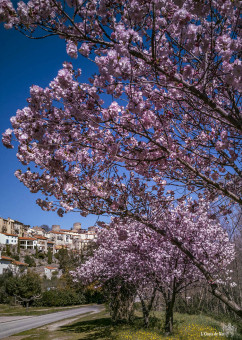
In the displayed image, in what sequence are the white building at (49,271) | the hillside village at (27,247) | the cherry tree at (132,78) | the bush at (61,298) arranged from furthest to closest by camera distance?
the white building at (49,271), the hillside village at (27,247), the bush at (61,298), the cherry tree at (132,78)

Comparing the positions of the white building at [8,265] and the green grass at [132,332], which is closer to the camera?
the green grass at [132,332]

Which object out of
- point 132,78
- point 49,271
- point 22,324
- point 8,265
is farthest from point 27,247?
point 132,78

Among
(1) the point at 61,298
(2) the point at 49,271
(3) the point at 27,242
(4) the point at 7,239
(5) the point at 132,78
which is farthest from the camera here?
(3) the point at 27,242

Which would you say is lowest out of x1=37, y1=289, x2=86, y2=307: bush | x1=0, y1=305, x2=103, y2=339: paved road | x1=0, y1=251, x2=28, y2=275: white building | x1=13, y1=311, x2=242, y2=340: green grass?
x1=37, y1=289, x2=86, y2=307: bush

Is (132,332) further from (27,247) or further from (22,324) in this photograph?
(27,247)

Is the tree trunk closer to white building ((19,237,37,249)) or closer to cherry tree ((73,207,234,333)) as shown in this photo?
cherry tree ((73,207,234,333))

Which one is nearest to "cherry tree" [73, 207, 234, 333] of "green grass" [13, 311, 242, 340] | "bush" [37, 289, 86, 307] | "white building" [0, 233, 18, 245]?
"green grass" [13, 311, 242, 340]

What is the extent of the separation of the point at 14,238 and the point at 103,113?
269ft

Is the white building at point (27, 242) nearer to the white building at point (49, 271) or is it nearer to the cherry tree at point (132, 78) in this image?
the white building at point (49, 271)

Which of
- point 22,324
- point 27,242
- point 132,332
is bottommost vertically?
point 22,324

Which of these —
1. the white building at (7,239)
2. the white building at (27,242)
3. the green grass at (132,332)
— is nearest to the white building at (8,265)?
the white building at (7,239)

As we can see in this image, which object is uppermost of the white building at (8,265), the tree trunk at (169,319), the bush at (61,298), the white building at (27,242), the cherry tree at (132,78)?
the white building at (27,242)

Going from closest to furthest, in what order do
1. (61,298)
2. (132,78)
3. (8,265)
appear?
(132,78) < (61,298) < (8,265)

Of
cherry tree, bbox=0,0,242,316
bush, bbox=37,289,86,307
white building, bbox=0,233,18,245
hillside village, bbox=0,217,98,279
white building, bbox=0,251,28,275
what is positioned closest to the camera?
cherry tree, bbox=0,0,242,316
